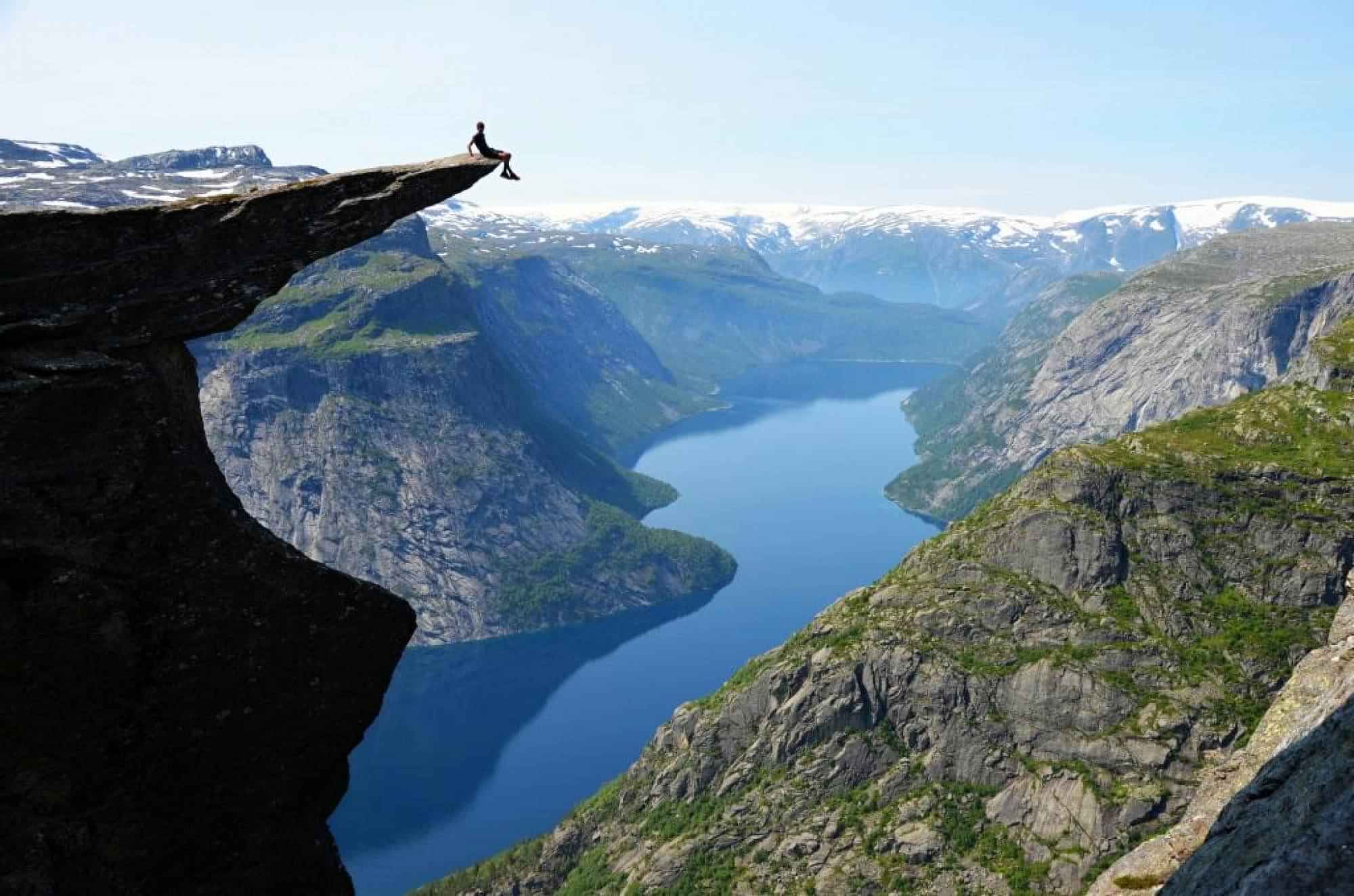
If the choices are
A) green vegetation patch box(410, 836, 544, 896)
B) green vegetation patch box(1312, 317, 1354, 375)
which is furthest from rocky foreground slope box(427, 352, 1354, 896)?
green vegetation patch box(1312, 317, 1354, 375)

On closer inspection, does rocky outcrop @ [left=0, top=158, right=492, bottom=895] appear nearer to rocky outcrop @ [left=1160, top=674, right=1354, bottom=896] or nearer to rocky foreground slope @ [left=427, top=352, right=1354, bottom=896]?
rocky outcrop @ [left=1160, top=674, right=1354, bottom=896]

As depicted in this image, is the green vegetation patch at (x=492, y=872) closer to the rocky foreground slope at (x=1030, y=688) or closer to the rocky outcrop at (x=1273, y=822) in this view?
the rocky foreground slope at (x=1030, y=688)

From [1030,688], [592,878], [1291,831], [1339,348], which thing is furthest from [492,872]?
[1291,831]

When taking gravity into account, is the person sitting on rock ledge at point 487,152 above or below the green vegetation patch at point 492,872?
above

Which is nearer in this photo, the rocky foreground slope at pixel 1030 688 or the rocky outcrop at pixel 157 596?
the rocky outcrop at pixel 157 596

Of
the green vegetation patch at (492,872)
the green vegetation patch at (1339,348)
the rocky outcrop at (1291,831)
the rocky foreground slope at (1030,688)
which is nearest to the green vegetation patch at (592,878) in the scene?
the rocky foreground slope at (1030,688)

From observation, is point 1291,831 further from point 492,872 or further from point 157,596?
point 492,872
